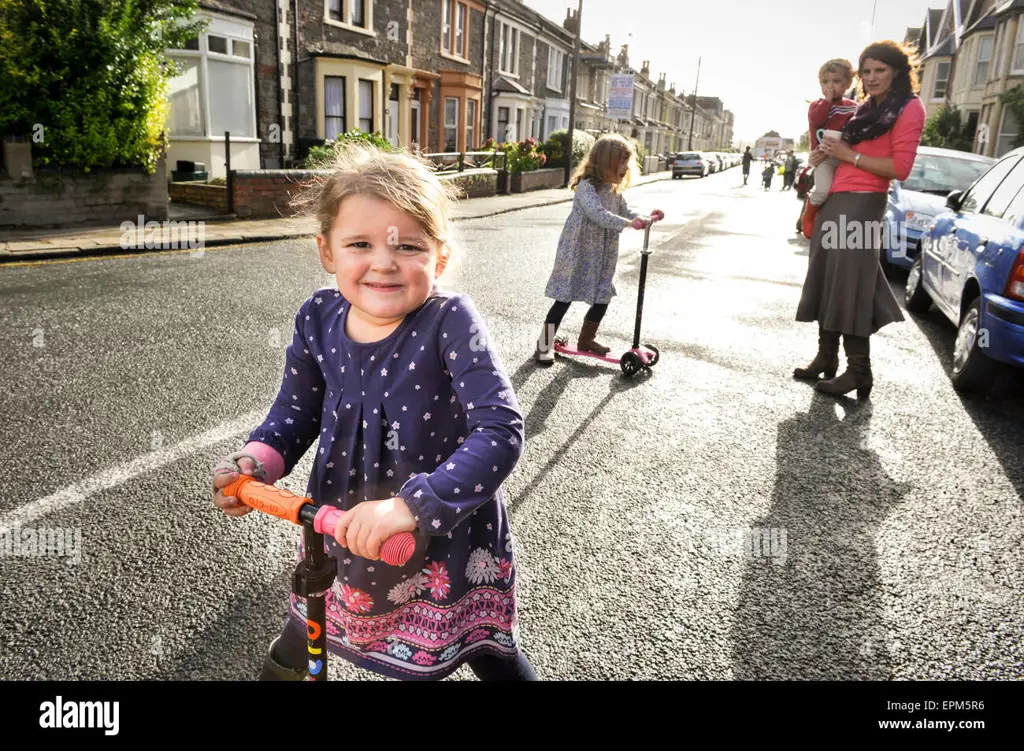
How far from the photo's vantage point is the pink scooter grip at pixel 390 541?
121 cm

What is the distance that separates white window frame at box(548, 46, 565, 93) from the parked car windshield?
34758 millimetres

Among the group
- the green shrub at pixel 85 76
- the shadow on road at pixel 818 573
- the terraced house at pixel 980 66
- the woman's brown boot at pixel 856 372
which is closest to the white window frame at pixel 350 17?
the green shrub at pixel 85 76

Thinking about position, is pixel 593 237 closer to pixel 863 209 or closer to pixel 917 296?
pixel 863 209

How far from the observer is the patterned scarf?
468 cm

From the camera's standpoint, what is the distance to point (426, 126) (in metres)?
28.1

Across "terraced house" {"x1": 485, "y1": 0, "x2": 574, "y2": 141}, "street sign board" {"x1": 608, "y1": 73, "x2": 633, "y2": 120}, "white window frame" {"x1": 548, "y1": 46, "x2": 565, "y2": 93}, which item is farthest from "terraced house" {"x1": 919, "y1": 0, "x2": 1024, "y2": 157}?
"white window frame" {"x1": 548, "y1": 46, "x2": 565, "y2": 93}

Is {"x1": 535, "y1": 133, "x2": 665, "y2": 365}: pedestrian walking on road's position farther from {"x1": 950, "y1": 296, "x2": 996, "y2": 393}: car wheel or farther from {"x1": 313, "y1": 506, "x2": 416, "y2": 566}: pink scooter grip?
{"x1": 313, "y1": 506, "x2": 416, "y2": 566}: pink scooter grip

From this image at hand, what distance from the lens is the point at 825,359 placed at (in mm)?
5555

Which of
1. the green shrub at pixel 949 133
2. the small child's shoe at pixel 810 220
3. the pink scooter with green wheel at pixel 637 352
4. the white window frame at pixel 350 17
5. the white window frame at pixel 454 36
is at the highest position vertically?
the white window frame at pixel 454 36

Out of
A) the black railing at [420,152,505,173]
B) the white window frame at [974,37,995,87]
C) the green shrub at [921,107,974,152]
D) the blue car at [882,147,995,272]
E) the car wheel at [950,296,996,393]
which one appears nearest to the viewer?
the car wheel at [950,296,996,393]

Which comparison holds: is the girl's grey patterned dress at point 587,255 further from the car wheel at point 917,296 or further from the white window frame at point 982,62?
the white window frame at point 982,62

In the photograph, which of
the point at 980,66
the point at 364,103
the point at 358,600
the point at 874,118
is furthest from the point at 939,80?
the point at 358,600

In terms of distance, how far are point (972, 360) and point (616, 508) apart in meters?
3.48
